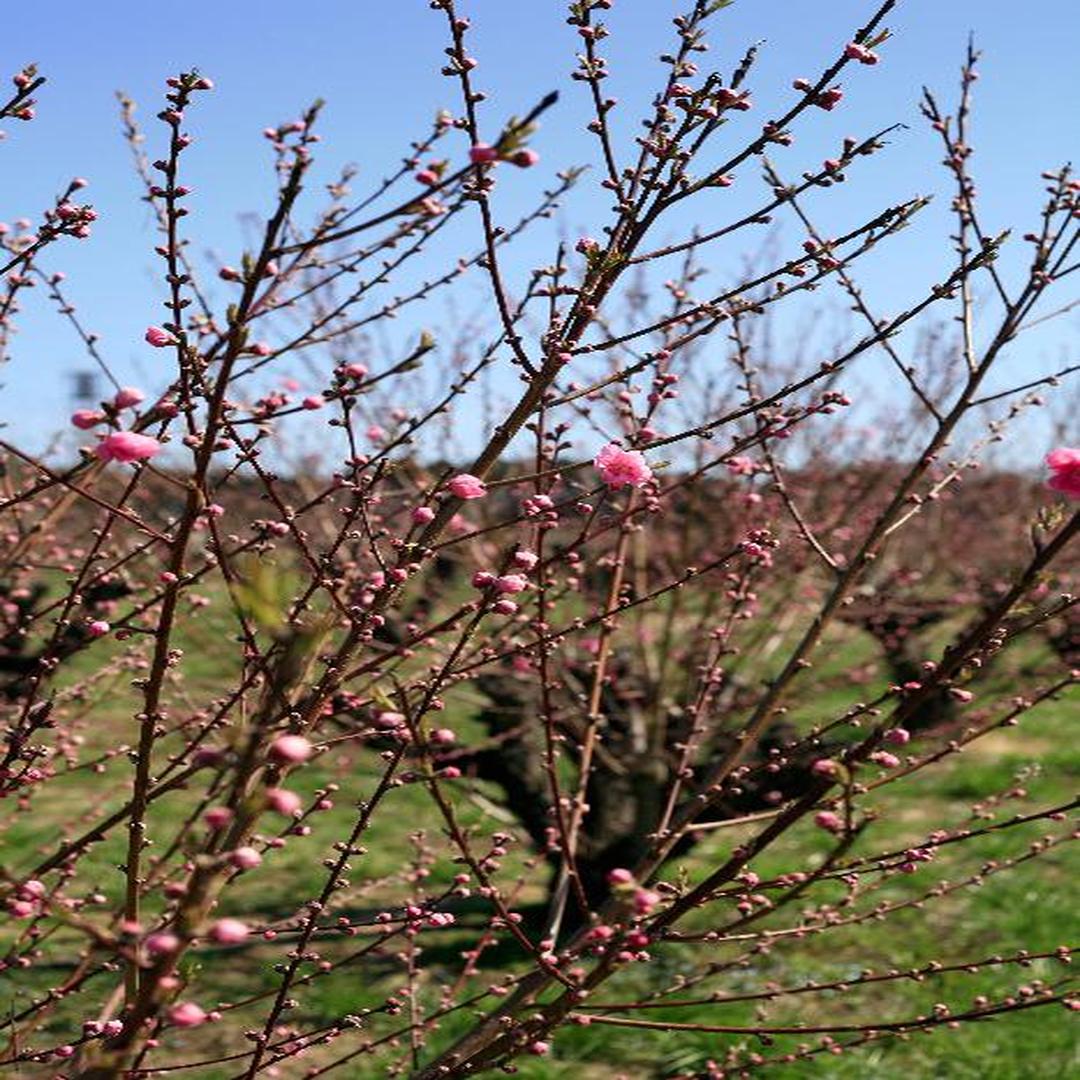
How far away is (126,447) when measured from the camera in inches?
62.2

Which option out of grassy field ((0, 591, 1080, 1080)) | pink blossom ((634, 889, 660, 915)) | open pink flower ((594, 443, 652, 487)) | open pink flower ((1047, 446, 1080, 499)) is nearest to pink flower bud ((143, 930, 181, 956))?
pink blossom ((634, 889, 660, 915))

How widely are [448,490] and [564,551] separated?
0.38 m

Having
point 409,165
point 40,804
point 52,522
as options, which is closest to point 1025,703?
point 409,165

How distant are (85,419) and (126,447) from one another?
7 centimetres

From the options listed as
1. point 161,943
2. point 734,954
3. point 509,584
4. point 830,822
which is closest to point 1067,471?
point 830,822

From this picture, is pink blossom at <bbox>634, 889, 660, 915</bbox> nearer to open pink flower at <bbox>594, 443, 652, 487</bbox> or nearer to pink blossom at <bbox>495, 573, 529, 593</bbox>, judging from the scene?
pink blossom at <bbox>495, 573, 529, 593</bbox>

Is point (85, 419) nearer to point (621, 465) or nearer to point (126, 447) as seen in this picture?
point (126, 447)

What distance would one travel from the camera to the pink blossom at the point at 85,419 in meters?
1.58

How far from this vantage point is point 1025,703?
2.27 meters

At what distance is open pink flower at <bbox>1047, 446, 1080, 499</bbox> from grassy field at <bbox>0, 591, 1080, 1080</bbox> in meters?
1.47

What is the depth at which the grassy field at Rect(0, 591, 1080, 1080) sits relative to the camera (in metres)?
5.03

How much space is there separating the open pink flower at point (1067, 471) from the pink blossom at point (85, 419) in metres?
1.43

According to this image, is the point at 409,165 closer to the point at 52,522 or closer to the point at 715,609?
the point at 52,522

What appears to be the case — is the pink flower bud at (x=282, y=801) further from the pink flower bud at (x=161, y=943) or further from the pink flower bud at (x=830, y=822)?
the pink flower bud at (x=830, y=822)
